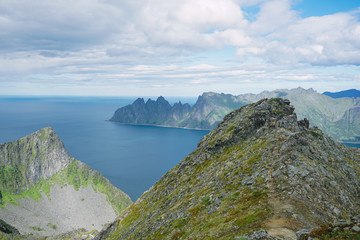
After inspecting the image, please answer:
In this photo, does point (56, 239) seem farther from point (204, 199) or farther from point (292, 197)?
point (292, 197)

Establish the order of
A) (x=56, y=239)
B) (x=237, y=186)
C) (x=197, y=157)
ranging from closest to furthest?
(x=237, y=186) → (x=197, y=157) → (x=56, y=239)

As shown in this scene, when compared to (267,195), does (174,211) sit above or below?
below

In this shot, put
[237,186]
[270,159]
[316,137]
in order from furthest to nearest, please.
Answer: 1. [316,137]
2. [270,159]
3. [237,186]

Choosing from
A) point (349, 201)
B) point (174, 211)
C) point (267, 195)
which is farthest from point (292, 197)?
point (174, 211)

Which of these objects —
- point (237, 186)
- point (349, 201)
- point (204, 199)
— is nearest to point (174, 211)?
point (204, 199)

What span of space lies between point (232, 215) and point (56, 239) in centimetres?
15061

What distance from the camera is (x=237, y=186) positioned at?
117 feet

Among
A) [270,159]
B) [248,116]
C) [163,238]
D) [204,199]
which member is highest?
[248,116]

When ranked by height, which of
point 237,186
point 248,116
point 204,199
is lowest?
point 204,199

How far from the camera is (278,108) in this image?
222 feet

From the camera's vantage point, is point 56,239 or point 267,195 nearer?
point 267,195

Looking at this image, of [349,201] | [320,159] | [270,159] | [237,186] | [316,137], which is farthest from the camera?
[316,137]

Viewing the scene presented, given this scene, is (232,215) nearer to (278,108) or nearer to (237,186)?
(237,186)

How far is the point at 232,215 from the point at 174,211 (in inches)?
664
